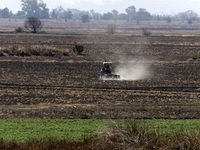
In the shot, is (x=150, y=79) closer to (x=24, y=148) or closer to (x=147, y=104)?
(x=147, y=104)

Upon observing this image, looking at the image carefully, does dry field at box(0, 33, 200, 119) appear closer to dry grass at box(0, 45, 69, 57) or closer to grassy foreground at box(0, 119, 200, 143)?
grassy foreground at box(0, 119, 200, 143)

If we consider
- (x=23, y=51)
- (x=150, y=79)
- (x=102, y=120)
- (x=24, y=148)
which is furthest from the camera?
(x=23, y=51)

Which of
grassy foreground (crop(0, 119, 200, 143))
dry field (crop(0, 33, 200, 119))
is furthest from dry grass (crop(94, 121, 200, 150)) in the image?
dry field (crop(0, 33, 200, 119))

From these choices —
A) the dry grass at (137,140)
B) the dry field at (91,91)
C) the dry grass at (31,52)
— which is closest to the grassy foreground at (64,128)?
the dry grass at (137,140)

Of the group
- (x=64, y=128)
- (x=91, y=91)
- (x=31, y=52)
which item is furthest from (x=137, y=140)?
(x=31, y=52)

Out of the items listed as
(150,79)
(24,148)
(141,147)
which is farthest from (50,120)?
(150,79)

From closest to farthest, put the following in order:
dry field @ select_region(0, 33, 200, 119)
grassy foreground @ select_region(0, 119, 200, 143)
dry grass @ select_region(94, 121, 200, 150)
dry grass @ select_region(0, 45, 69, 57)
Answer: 1. dry grass @ select_region(94, 121, 200, 150)
2. grassy foreground @ select_region(0, 119, 200, 143)
3. dry field @ select_region(0, 33, 200, 119)
4. dry grass @ select_region(0, 45, 69, 57)

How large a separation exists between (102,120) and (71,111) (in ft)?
10.3

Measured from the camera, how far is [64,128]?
19422mm

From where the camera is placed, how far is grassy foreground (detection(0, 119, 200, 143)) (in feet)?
57.6

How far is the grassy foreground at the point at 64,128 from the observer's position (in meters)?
17.5

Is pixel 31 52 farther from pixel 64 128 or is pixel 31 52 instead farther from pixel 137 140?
pixel 137 140

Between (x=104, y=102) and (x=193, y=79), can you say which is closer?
(x=104, y=102)

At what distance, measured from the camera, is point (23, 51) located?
185 ft
